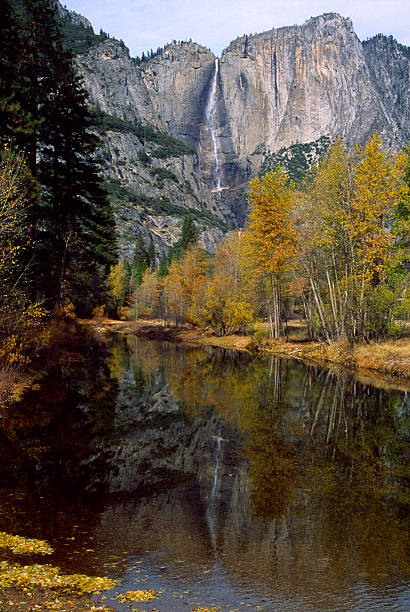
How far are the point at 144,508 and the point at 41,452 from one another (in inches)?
157

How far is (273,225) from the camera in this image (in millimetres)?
34000

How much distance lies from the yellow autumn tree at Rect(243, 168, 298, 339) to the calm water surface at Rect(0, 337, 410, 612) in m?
16.3

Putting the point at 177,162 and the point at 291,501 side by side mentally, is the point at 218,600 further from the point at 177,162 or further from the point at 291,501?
the point at 177,162

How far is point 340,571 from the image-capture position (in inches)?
255

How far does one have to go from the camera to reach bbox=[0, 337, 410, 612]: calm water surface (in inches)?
241

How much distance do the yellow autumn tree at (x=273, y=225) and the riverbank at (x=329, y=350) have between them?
528 cm

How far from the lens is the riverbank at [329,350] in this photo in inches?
1006

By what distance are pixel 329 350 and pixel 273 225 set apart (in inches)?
413

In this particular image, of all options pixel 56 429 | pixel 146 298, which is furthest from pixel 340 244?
pixel 146 298

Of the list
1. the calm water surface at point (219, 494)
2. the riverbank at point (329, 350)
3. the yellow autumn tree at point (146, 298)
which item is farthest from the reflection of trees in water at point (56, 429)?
the yellow autumn tree at point (146, 298)

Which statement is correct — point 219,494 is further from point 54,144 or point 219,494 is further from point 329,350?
point 329,350

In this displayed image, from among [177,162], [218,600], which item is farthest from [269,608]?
[177,162]

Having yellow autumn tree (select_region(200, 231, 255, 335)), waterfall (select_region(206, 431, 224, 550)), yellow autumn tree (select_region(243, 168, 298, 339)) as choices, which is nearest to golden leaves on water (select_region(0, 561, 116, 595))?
waterfall (select_region(206, 431, 224, 550))

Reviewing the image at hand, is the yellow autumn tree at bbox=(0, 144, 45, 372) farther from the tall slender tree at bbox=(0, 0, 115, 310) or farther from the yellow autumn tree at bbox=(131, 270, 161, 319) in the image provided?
the yellow autumn tree at bbox=(131, 270, 161, 319)
